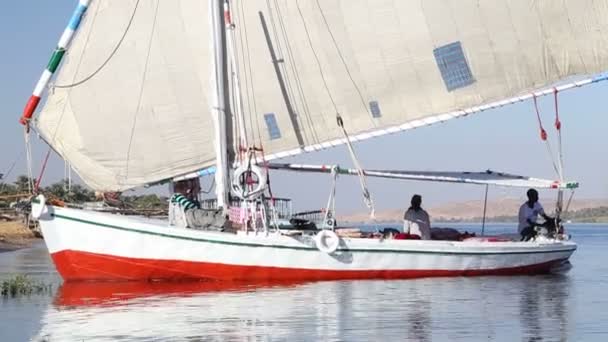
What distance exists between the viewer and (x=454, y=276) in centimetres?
2538

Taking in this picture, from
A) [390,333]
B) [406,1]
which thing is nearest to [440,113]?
[406,1]

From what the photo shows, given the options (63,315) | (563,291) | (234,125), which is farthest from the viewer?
(234,125)

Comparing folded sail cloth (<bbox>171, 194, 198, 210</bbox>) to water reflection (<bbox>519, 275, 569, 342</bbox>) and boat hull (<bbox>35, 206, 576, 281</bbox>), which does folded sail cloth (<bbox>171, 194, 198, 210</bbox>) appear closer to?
boat hull (<bbox>35, 206, 576, 281</bbox>)

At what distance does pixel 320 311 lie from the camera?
61.4 ft

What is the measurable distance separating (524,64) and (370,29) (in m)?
3.54

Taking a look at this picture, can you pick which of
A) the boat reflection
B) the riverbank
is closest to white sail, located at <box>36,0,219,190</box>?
the boat reflection

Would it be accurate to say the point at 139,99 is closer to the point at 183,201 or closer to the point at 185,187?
the point at 185,187

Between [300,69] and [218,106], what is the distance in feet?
8.04

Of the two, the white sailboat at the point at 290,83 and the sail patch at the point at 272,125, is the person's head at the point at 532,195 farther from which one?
the sail patch at the point at 272,125

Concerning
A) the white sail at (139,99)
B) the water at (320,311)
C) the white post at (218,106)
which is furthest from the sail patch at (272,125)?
the water at (320,311)

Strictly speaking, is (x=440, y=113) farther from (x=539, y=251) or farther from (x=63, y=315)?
(x=63, y=315)

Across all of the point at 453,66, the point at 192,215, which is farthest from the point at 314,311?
the point at 453,66

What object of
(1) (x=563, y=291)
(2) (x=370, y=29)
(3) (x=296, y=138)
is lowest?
(1) (x=563, y=291)

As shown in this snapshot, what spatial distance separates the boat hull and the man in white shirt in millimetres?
2603
